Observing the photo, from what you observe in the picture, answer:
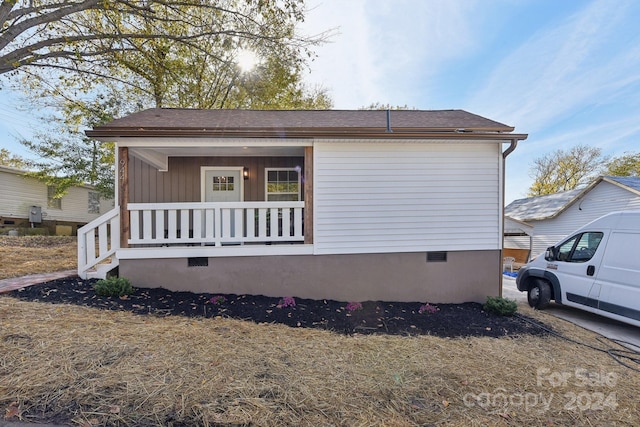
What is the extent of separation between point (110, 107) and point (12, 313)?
12.5 m

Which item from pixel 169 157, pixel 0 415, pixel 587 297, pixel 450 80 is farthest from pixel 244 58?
pixel 587 297

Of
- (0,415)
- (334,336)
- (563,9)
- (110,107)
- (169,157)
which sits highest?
(563,9)

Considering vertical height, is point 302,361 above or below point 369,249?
below

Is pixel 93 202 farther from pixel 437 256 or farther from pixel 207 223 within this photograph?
pixel 437 256

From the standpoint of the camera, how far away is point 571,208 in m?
13.8

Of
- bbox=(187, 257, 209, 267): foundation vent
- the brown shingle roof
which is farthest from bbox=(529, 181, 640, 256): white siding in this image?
bbox=(187, 257, 209, 267): foundation vent

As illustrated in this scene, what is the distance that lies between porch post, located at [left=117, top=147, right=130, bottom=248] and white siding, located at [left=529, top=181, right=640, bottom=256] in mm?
16945

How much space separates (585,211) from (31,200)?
28.1 meters

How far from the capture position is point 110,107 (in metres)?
12.8

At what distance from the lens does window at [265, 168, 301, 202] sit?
7.63 m

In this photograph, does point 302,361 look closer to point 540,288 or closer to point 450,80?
point 540,288

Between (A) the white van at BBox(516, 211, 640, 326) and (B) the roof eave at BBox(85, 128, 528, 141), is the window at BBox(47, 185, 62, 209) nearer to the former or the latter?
(B) the roof eave at BBox(85, 128, 528, 141)

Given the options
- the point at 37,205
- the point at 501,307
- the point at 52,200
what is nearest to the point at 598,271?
the point at 501,307

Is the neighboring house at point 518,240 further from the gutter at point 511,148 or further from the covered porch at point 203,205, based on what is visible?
the covered porch at point 203,205
